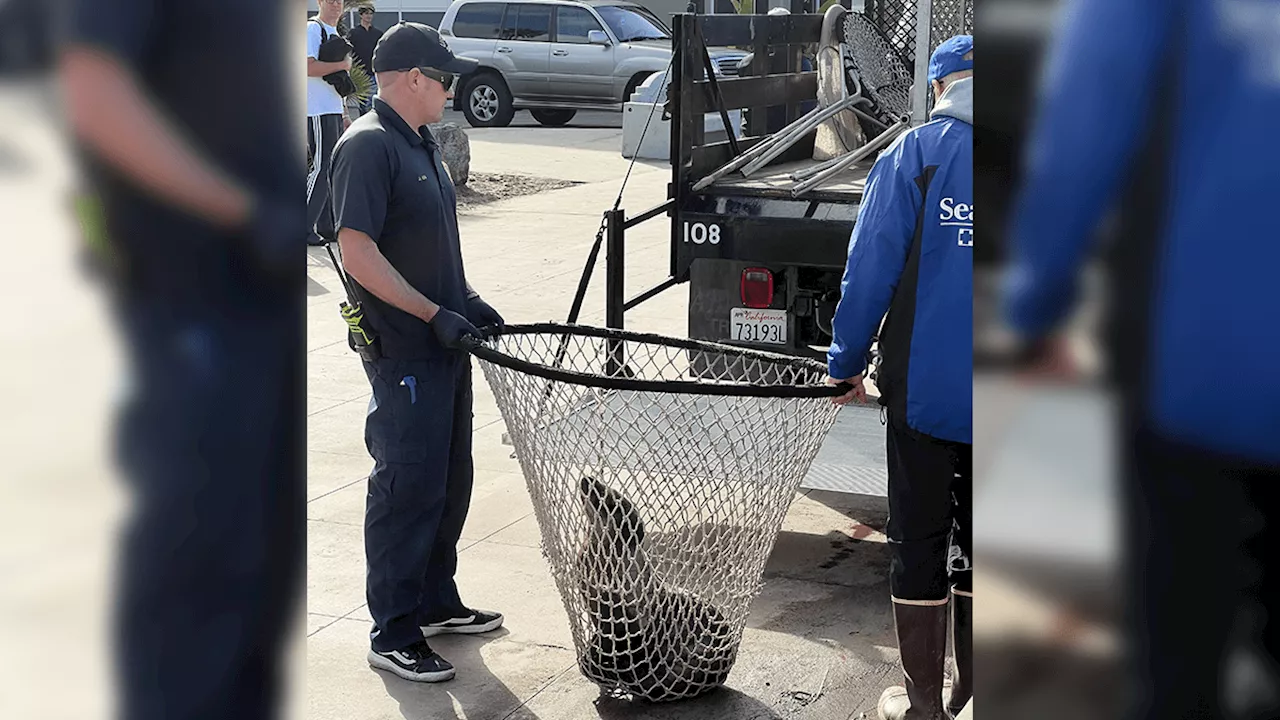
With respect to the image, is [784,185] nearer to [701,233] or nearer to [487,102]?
[701,233]

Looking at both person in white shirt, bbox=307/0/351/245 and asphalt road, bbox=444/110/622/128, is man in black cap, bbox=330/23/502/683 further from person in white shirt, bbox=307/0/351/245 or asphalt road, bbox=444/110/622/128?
asphalt road, bbox=444/110/622/128

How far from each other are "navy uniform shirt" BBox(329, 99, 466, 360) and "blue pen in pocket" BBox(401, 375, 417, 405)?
0.18ft

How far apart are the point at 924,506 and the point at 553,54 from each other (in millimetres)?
16738

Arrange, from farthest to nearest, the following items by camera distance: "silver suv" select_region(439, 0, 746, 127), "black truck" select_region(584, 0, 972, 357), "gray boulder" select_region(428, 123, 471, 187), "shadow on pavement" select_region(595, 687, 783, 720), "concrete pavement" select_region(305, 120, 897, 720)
Result: "silver suv" select_region(439, 0, 746, 127) < "gray boulder" select_region(428, 123, 471, 187) < "black truck" select_region(584, 0, 972, 357) < "concrete pavement" select_region(305, 120, 897, 720) < "shadow on pavement" select_region(595, 687, 783, 720)

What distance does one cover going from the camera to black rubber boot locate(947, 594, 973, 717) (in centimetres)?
375

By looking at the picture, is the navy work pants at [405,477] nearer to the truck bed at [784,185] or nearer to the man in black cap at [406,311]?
the man in black cap at [406,311]

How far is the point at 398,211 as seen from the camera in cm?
399

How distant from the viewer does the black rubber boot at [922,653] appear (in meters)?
3.65
